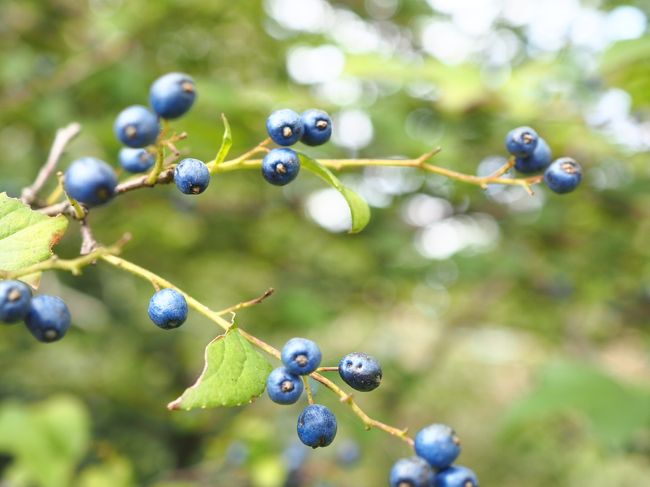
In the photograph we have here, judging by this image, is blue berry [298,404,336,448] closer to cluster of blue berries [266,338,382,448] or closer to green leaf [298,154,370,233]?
cluster of blue berries [266,338,382,448]

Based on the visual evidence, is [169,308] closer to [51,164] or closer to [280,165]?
[280,165]

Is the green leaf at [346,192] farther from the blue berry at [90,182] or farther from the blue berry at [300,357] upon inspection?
the blue berry at [90,182]

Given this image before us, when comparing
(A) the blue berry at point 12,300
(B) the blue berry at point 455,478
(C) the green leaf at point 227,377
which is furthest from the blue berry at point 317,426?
(A) the blue berry at point 12,300

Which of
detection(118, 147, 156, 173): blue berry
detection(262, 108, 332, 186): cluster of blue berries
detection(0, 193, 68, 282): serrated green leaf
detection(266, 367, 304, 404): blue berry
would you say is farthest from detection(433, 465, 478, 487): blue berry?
detection(118, 147, 156, 173): blue berry

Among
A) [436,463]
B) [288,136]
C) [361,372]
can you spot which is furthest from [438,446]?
[288,136]

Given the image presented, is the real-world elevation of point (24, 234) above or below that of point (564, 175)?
below

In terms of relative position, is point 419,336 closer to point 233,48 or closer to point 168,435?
point 168,435

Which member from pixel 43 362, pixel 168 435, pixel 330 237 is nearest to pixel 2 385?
pixel 43 362
